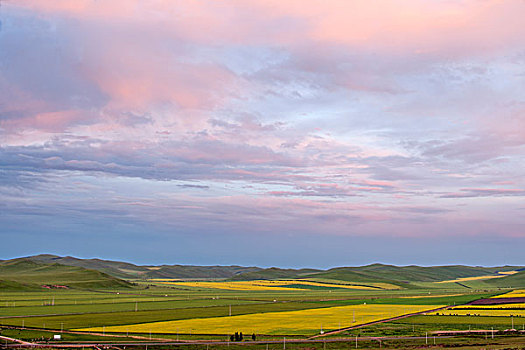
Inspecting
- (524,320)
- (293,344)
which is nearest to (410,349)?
(293,344)

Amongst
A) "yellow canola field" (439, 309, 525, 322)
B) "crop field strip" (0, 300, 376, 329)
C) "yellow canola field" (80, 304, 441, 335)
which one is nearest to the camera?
"yellow canola field" (80, 304, 441, 335)

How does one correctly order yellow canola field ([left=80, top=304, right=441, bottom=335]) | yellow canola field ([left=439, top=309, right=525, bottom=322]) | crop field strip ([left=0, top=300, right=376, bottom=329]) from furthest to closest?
yellow canola field ([left=439, top=309, right=525, bottom=322]), crop field strip ([left=0, top=300, right=376, bottom=329]), yellow canola field ([left=80, top=304, right=441, bottom=335])

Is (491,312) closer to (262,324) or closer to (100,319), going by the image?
(262,324)

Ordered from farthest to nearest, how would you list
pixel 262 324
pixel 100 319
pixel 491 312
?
pixel 491 312, pixel 100 319, pixel 262 324

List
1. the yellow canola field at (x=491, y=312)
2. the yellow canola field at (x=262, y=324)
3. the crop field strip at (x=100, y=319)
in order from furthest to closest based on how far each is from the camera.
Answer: the yellow canola field at (x=491, y=312) → the crop field strip at (x=100, y=319) → the yellow canola field at (x=262, y=324)

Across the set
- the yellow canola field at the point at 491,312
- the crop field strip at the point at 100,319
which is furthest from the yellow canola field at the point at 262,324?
the yellow canola field at the point at 491,312

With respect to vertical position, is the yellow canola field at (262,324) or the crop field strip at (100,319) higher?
the crop field strip at (100,319)

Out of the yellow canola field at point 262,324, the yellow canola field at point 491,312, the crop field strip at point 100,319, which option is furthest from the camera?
the yellow canola field at point 491,312

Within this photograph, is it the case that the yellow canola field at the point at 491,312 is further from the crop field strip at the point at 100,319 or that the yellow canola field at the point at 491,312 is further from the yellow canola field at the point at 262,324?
the crop field strip at the point at 100,319

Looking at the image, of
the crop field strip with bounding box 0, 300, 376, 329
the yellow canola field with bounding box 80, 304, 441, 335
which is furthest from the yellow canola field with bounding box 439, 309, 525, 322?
the crop field strip with bounding box 0, 300, 376, 329

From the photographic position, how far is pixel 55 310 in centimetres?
10894

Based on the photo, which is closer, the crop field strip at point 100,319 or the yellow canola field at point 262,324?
the yellow canola field at point 262,324

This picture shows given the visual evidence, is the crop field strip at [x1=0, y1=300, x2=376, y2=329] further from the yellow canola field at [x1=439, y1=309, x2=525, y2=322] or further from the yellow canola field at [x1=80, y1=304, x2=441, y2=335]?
the yellow canola field at [x1=439, y1=309, x2=525, y2=322]

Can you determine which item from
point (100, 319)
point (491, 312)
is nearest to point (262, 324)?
point (100, 319)
